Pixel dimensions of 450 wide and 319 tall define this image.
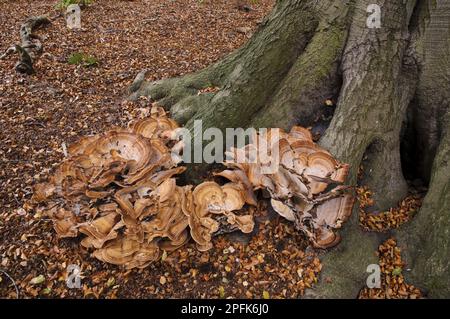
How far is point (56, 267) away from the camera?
3.89 metres

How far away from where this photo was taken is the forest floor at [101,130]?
3.78 metres

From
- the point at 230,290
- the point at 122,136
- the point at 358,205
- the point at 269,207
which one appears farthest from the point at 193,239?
the point at 358,205

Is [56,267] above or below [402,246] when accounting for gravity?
below

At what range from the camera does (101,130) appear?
5.59m

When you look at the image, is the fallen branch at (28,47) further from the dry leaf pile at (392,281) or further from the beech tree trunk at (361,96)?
the dry leaf pile at (392,281)

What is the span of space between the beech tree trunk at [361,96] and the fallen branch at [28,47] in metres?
4.03

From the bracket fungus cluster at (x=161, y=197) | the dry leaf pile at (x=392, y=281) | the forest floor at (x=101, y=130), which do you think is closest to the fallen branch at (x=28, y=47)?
the forest floor at (x=101, y=130)

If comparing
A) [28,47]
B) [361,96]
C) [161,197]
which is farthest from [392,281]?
[28,47]

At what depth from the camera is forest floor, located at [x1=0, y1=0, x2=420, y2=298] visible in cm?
378

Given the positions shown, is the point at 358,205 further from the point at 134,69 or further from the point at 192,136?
the point at 134,69

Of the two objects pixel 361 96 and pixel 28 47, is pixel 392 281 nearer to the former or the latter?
pixel 361 96

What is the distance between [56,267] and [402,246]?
11.4 ft

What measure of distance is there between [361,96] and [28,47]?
21.5ft

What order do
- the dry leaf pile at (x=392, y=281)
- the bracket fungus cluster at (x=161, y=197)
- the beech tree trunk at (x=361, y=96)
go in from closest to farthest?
1. the bracket fungus cluster at (x=161, y=197)
2. the dry leaf pile at (x=392, y=281)
3. the beech tree trunk at (x=361, y=96)
